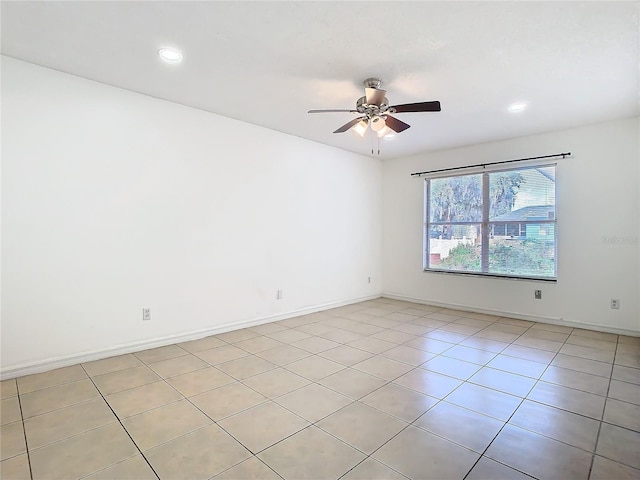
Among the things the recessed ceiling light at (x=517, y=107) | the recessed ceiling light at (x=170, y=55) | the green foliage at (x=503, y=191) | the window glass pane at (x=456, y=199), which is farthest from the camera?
the window glass pane at (x=456, y=199)

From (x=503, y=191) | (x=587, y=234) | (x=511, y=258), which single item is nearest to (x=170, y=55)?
(x=503, y=191)

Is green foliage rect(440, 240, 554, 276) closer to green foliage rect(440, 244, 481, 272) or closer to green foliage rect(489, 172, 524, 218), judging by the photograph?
green foliage rect(440, 244, 481, 272)

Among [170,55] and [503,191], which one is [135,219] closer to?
[170,55]

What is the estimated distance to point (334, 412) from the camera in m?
2.22

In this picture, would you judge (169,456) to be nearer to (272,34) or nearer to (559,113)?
(272,34)

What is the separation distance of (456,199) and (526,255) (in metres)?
1.32

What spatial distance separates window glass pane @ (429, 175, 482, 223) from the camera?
514cm

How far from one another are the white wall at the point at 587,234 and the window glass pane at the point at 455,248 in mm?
246

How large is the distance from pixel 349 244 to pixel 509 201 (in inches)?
97.4

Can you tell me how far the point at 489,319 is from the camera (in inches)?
184

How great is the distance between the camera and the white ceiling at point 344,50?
2.06 meters

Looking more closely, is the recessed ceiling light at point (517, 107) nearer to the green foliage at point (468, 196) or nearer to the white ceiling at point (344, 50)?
the white ceiling at point (344, 50)

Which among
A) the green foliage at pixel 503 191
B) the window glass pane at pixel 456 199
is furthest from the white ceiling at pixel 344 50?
the window glass pane at pixel 456 199

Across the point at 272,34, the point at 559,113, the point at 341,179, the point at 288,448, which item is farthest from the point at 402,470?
the point at 341,179
